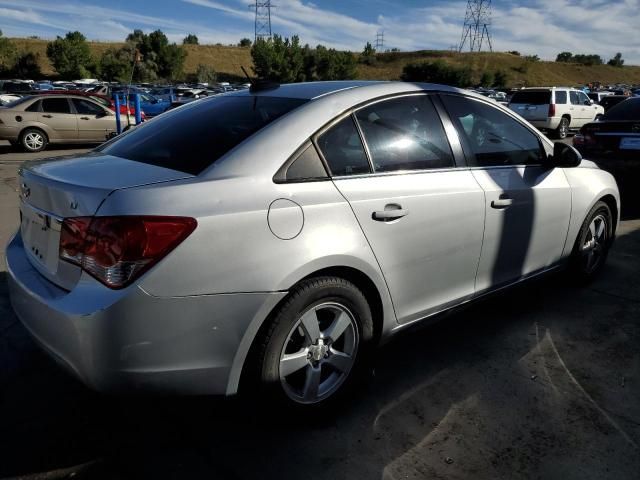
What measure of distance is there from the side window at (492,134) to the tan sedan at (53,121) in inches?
445

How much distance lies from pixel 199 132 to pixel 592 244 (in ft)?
10.8

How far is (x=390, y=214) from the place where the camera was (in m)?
2.50

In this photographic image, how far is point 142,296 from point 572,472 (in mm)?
1918

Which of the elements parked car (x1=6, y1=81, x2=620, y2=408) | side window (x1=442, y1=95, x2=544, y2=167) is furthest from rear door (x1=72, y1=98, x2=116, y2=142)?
side window (x1=442, y1=95, x2=544, y2=167)

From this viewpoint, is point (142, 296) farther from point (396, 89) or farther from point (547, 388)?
point (547, 388)

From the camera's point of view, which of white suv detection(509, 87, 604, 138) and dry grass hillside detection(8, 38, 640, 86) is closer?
white suv detection(509, 87, 604, 138)

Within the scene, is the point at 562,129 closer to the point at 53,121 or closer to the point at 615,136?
the point at 615,136

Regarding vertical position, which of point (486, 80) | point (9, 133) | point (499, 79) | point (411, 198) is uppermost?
point (499, 79)

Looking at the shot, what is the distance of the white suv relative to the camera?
18156mm

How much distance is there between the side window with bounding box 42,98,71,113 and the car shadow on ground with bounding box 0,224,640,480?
11519mm

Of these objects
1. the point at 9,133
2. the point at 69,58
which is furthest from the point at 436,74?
the point at 9,133

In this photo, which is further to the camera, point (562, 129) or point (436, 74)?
point (436, 74)

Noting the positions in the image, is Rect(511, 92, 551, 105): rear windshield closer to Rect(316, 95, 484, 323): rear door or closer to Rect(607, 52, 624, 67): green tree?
Rect(316, 95, 484, 323): rear door

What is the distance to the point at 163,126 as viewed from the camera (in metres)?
2.88
